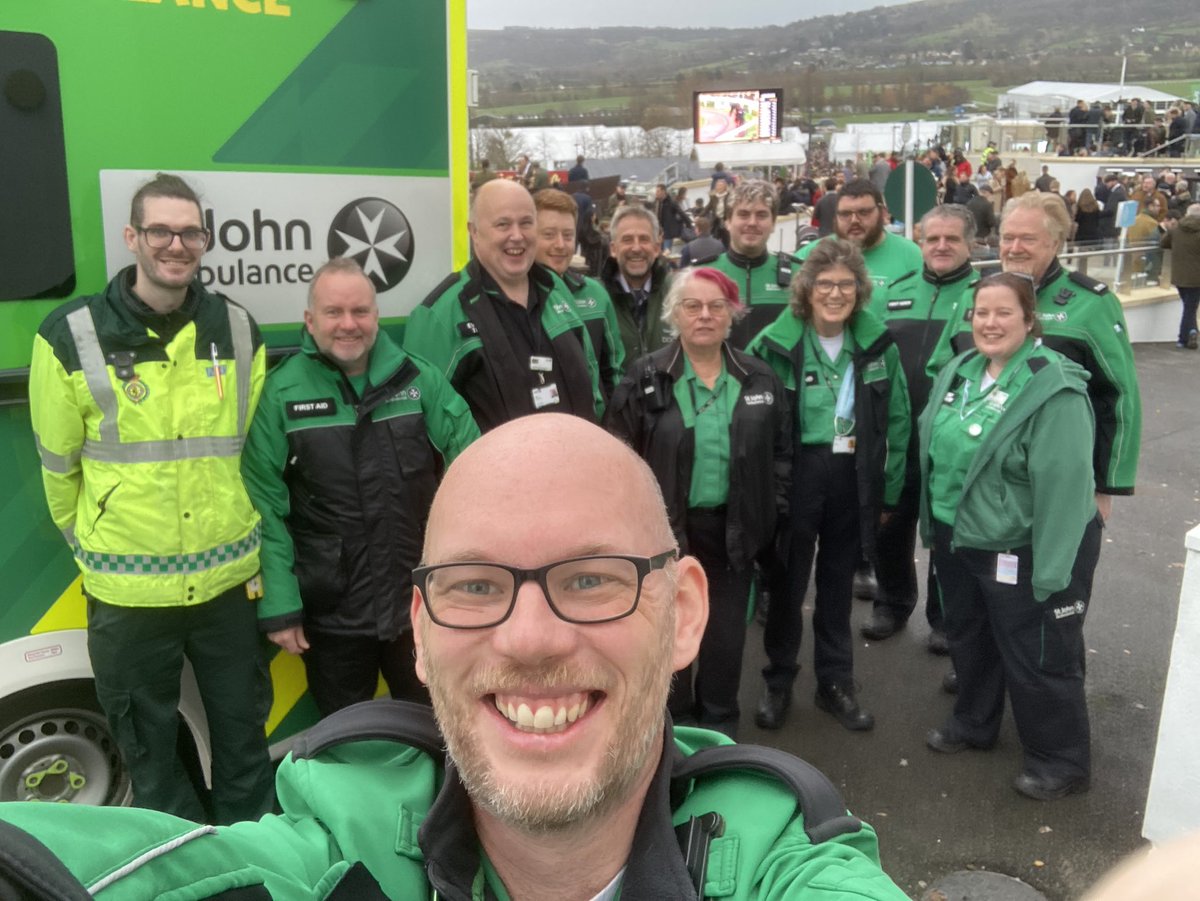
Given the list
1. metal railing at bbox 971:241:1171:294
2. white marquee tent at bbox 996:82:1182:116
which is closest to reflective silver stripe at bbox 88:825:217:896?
metal railing at bbox 971:241:1171:294

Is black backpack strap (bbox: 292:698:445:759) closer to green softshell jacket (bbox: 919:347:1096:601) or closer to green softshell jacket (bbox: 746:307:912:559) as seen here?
green softshell jacket (bbox: 919:347:1096:601)

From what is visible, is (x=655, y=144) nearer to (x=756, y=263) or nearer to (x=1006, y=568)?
(x=756, y=263)

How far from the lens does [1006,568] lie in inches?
158

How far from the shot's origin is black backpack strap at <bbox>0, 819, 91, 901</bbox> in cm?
89

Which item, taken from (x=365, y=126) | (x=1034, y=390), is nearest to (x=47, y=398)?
(x=365, y=126)

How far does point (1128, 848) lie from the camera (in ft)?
12.6

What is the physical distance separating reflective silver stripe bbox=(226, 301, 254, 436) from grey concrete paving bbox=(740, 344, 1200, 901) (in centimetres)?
268

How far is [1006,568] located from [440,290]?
2.45 meters

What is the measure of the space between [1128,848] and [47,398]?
13.1ft

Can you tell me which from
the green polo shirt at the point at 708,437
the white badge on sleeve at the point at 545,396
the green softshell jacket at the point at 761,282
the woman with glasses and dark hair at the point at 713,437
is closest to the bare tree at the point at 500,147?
the green softshell jacket at the point at 761,282

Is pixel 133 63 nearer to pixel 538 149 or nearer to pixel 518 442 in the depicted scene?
pixel 518 442

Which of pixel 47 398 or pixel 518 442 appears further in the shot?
pixel 47 398

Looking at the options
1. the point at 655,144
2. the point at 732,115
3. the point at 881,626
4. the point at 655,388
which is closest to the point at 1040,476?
the point at 655,388

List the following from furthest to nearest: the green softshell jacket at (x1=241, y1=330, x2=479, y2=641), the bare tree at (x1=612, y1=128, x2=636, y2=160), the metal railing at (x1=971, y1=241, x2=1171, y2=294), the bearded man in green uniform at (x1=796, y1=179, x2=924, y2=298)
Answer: the bare tree at (x1=612, y1=128, x2=636, y2=160), the metal railing at (x1=971, y1=241, x2=1171, y2=294), the bearded man in green uniform at (x1=796, y1=179, x2=924, y2=298), the green softshell jacket at (x1=241, y1=330, x2=479, y2=641)
